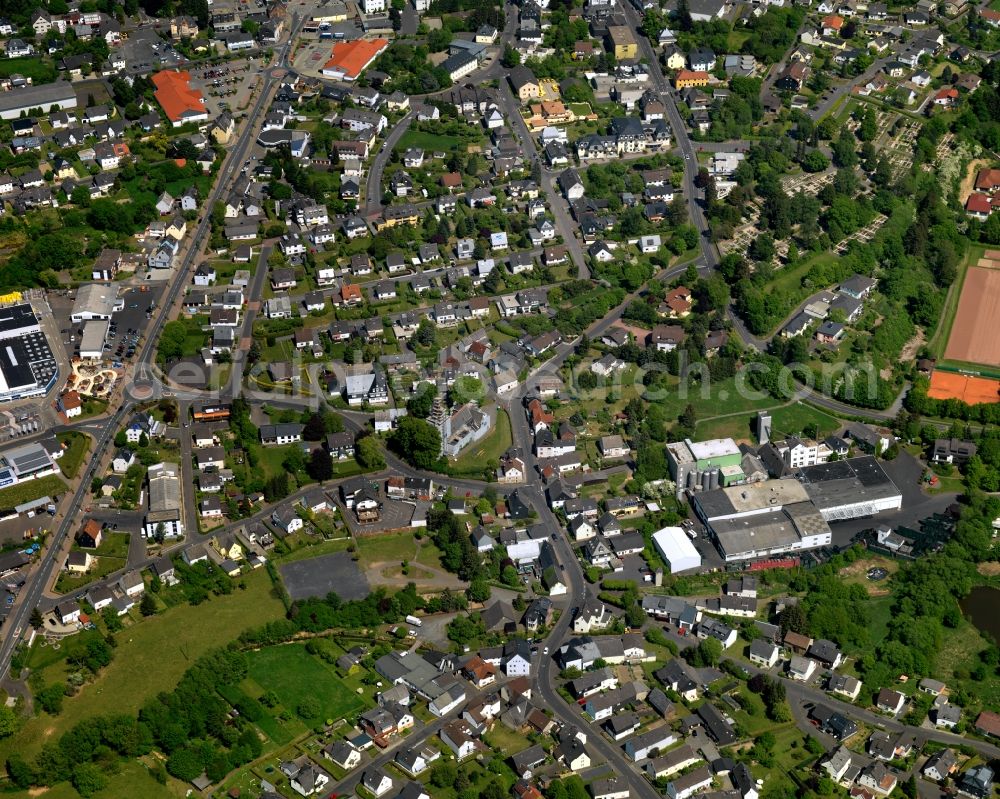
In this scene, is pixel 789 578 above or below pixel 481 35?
below

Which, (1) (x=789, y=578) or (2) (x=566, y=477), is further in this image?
(2) (x=566, y=477)

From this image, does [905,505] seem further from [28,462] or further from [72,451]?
[28,462]

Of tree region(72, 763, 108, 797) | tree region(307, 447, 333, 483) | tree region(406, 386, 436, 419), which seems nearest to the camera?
tree region(72, 763, 108, 797)

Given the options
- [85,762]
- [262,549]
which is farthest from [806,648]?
[85,762]

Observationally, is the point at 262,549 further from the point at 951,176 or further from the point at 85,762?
the point at 951,176

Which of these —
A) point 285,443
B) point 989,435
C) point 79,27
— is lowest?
point 989,435

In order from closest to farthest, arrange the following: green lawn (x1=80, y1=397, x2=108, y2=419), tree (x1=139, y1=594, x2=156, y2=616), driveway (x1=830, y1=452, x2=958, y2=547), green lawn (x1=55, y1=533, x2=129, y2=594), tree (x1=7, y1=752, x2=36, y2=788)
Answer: tree (x1=7, y1=752, x2=36, y2=788) < tree (x1=139, y1=594, x2=156, y2=616) < green lawn (x1=55, y1=533, x2=129, y2=594) < driveway (x1=830, y1=452, x2=958, y2=547) < green lawn (x1=80, y1=397, x2=108, y2=419)

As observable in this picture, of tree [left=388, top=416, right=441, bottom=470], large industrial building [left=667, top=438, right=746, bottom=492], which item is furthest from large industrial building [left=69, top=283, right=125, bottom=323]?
large industrial building [left=667, top=438, right=746, bottom=492]

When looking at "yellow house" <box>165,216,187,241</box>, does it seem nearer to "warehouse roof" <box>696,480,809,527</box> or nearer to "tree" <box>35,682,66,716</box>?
"tree" <box>35,682,66,716</box>
